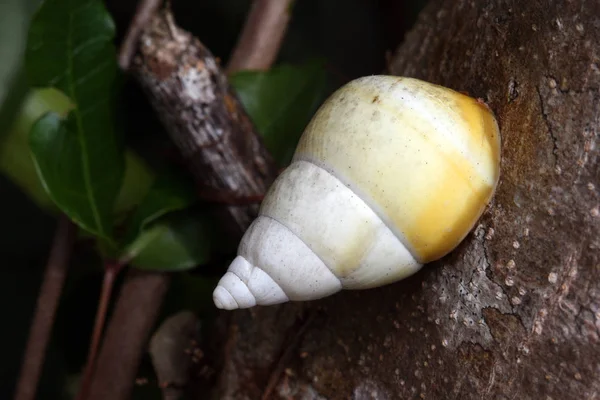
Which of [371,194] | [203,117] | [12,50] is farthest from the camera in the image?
[12,50]

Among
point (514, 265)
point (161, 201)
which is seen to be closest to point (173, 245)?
point (161, 201)

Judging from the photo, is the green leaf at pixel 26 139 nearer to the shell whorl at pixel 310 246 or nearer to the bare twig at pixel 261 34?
the bare twig at pixel 261 34

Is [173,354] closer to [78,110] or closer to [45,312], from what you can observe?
[45,312]

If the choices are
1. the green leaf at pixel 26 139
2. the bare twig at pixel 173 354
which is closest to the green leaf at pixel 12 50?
the green leaf at pixel 26 139

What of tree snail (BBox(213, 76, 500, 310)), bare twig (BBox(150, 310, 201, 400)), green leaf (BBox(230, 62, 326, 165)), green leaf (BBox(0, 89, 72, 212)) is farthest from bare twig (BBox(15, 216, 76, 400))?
tree snail (BBox(213, 76, 500, 310))

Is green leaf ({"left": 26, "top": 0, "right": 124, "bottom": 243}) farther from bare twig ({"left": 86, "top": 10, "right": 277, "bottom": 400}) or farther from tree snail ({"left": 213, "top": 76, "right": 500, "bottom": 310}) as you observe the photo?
tree snail ({"left": 213, "top": 76, "right": 500, "bottom": 310})

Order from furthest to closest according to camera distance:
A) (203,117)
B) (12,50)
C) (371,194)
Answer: (12,50), (203,117), (371,194)
